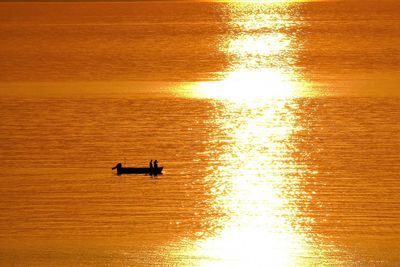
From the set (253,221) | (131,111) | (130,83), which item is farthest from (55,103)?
(253,221)

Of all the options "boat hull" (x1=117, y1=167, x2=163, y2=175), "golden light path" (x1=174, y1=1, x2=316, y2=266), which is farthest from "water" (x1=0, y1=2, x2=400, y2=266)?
"boat hull" (x1=117, y1=167, x2=163, y2=175)

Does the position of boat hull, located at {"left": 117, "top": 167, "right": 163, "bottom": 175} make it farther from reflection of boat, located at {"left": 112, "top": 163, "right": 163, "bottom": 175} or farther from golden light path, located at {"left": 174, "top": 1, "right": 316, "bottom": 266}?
golden light path, located at {"left": 174, "top": 1, "right": 316, "bottom": 266}

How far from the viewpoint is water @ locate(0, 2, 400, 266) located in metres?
27.5

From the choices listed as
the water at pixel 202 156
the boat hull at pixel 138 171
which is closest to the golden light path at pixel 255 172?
the water at pixel 202 156

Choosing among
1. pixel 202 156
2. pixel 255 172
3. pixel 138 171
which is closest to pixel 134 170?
pixel 138 171

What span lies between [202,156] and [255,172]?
2.75m

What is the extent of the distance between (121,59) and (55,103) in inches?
754

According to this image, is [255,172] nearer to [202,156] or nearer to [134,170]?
[202,156]

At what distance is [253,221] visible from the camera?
29375 mm

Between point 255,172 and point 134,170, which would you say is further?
point 255,172

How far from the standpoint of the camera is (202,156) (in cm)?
3675

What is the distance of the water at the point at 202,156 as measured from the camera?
2747 centimetres

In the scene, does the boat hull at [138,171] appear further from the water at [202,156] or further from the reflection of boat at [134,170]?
the water at [202,156]

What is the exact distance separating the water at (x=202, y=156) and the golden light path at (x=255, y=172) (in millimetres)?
58
